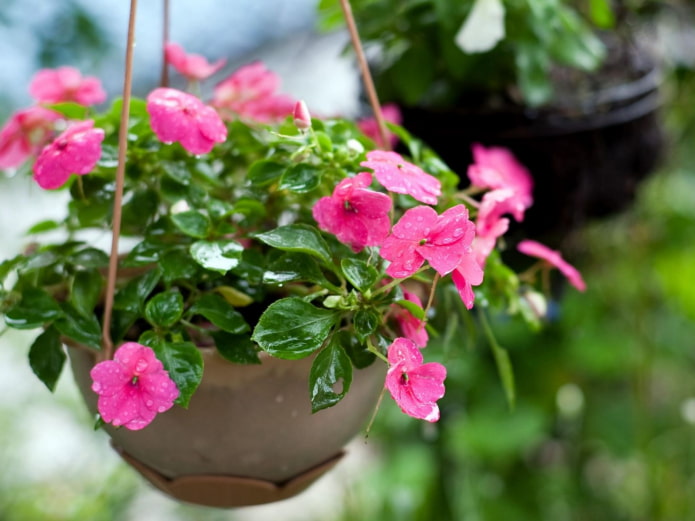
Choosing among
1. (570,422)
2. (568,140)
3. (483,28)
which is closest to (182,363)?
(483,28)

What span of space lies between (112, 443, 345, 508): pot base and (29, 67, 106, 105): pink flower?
322 millimetres

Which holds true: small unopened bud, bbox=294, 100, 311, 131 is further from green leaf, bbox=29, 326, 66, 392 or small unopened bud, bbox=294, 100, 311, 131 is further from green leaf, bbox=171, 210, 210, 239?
green leaf, bbox=29, 326, 66, 392

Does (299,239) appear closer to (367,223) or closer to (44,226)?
(367,223)

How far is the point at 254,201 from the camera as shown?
2.04ft

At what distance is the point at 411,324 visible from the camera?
54 cm

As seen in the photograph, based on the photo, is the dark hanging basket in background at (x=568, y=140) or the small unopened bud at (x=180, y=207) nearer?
the small unopened bud at (x=180, y=207)

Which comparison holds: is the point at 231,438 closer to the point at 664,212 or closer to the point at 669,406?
the point at 664,212

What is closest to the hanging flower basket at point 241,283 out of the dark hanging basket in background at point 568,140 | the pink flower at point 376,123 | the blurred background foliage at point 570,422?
the pink flower at point 376,123

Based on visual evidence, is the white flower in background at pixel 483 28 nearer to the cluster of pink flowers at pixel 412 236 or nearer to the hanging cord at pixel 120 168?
the cluster of pink flowers at pixel 412 236

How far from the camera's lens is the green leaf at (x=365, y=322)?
494 mm

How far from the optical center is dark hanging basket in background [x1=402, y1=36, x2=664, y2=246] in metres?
0.94

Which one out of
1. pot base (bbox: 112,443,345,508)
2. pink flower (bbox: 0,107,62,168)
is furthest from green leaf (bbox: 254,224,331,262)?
pink flower (bbox: 0,107,62,168)

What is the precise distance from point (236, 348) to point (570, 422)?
125cm

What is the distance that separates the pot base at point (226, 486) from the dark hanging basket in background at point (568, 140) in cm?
45
